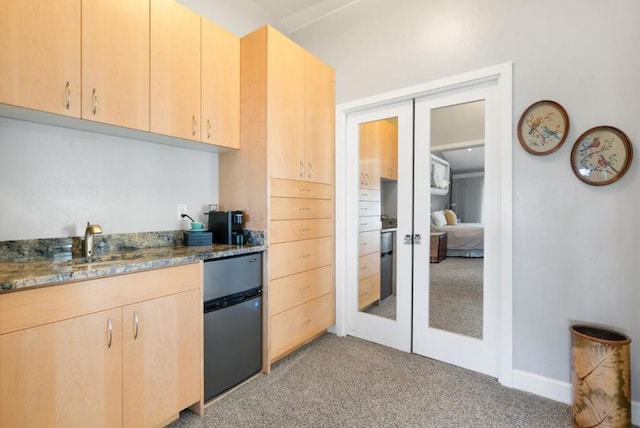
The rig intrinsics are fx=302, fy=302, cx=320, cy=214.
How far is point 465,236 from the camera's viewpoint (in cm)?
243

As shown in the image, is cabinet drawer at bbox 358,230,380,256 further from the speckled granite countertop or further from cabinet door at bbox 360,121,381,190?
the speckled granite countertop

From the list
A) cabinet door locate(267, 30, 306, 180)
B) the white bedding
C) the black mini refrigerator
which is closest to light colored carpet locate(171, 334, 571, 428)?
the black mini refrigerator

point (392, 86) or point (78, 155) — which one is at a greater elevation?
point (392, 86)

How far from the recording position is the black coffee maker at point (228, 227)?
2.27 meters

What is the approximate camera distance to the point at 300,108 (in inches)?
101

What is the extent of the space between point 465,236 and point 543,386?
1090 mm

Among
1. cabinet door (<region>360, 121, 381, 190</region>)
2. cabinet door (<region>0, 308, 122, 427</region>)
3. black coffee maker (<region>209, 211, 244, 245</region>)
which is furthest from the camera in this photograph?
cabinet door (<region>360, 121, 381, 190</region>)

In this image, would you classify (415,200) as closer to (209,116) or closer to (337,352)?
(337,352)

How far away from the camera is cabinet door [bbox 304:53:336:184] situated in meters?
2.64

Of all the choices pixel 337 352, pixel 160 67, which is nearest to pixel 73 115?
pixel 160 67

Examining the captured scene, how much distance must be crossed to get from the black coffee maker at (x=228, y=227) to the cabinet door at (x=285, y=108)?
429 mm

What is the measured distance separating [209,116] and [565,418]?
297 centimetres

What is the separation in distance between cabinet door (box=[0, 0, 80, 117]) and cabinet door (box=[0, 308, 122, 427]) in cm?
106

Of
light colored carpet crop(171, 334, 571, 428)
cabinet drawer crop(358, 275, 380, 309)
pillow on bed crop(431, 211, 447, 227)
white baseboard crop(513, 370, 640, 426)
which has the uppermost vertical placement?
pillow on bed crop(431, 211, 447, 227)
